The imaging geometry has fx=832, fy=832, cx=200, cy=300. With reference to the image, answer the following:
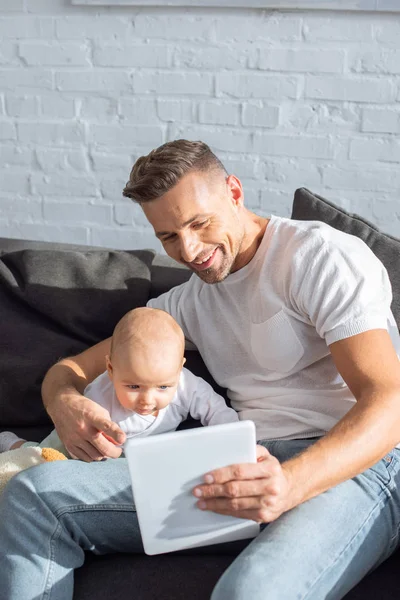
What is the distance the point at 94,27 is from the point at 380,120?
1021mm

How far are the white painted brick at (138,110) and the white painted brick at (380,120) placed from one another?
2.36ft

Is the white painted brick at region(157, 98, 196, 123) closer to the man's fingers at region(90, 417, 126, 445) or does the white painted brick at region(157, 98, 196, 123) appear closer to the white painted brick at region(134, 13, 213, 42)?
the white painted brick at region(134, 13, 213, 42)

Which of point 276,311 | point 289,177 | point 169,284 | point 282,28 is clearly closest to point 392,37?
point 282,28

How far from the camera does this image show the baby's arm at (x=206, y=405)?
1909mm

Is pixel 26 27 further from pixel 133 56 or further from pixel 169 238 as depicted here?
pixel 169 238

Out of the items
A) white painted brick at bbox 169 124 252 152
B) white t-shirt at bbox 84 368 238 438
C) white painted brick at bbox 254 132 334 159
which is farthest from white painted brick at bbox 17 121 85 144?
white t-shirt at bbox 84 368 238 438

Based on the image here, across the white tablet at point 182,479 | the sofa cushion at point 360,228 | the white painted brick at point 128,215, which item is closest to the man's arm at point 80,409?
the white tablet at point 182,479

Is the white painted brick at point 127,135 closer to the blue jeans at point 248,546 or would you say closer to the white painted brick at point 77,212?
the white painted brick at point 77,212

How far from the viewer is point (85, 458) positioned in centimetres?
173

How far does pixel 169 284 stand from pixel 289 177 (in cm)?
86

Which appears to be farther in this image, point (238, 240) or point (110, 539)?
point (238, 240)

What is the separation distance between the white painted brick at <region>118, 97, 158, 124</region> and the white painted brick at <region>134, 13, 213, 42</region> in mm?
216

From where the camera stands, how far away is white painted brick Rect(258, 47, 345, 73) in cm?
269

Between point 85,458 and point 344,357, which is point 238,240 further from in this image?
point 85,458
